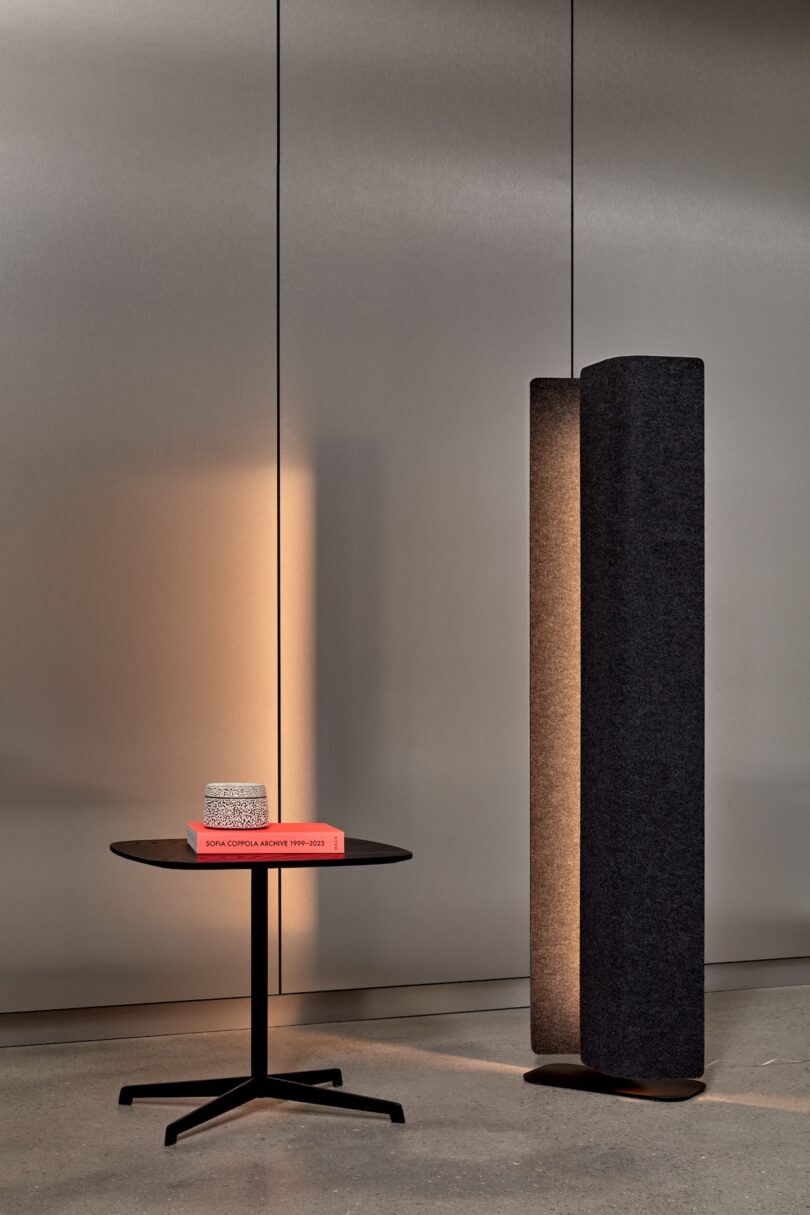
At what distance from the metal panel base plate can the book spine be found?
2.91ft

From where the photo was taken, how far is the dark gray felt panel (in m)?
3.05

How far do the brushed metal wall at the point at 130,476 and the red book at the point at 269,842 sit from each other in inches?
37.0

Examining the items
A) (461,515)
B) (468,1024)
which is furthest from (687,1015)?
(461,515)

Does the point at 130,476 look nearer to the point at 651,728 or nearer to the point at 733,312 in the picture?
the point at 651,728

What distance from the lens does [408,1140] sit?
2.85m

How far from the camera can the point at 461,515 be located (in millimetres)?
4148

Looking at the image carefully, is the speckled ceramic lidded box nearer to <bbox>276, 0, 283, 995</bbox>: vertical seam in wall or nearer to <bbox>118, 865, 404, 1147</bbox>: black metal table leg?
<bbox>118, 865, 404, 1147</bbox>: black metal table leg

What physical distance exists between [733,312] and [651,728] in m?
2.04

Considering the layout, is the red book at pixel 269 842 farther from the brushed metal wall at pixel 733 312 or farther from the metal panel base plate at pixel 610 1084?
the brushed metal wall at pixel 733 312

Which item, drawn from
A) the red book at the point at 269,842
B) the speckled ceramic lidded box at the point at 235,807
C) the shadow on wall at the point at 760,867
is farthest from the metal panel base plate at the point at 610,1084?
the shadow on wall at the point at 760,867

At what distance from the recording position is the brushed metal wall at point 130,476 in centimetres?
367

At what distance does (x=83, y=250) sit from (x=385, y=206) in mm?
948

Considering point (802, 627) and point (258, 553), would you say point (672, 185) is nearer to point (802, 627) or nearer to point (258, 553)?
point (802, 627)

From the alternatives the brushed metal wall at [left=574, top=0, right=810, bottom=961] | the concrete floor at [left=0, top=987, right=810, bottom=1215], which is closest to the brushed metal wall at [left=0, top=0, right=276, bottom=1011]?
the concrete floor at [left=0, top=987, right=810, bottom=1215]
